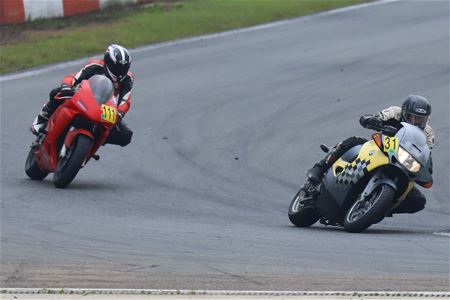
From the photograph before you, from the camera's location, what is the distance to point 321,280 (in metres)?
7.02

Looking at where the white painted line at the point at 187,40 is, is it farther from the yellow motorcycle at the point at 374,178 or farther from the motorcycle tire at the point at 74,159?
→ the yellow motorcycle at the point at 374,178

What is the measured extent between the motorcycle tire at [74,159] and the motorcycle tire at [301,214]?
7.08 feet

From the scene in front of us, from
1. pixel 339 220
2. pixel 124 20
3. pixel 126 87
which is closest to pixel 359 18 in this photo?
pixel 124 20

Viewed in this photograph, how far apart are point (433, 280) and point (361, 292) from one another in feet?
2.48

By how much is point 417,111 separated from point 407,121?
13cm

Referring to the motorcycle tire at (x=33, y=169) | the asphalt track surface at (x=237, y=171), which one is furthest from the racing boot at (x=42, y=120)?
the asphalt track surface at (x=237, y=171)

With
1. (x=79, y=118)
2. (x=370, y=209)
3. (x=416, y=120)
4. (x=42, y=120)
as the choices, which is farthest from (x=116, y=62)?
(x=370, y=209)

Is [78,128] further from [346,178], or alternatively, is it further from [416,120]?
[416,120]

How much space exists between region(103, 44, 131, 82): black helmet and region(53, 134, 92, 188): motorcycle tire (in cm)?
81

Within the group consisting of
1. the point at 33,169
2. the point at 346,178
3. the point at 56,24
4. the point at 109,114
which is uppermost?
the point at 346,178

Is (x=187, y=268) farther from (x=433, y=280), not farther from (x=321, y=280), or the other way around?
(x=433, y=280)

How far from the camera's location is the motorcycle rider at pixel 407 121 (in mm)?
9438

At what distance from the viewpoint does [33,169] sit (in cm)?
1188

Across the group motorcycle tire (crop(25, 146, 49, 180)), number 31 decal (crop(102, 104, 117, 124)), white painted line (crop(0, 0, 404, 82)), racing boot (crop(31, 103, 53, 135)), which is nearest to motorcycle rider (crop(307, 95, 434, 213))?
number 31 decal (crop(102, 104, 117, 124))
